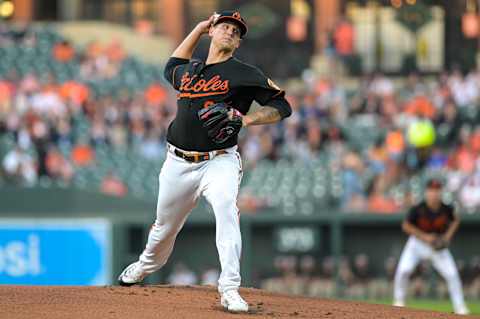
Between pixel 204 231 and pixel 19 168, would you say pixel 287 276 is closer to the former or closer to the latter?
pixel 204 231

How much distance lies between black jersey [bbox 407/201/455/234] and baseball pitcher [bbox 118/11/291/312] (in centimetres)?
617

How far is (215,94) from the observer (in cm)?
799

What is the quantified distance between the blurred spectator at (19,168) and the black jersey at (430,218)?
21.9 feet

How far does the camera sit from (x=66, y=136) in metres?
19.5

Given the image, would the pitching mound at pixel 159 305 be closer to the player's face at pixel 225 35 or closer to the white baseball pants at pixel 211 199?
the white baseball pants at pixel 211 199

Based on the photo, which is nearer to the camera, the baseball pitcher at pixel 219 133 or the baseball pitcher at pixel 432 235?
the baseball pitcher at pixel 219 133

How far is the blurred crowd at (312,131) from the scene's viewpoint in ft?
58.5

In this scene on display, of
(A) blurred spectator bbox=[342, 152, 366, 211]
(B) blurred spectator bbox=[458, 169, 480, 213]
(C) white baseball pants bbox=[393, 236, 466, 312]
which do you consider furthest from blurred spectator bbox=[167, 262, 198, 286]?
(C) white baseball pants bbox=[393, 236, 466, 312]

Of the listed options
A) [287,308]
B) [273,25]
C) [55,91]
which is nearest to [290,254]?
[55,91]

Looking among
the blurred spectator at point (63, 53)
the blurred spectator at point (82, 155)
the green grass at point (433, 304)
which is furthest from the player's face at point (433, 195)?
the blurred spectator at point (63, 53)

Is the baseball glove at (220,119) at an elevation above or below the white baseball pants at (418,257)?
above

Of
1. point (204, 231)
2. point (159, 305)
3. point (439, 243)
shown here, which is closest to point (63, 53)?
point (204, 231)

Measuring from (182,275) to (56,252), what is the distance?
225 cm

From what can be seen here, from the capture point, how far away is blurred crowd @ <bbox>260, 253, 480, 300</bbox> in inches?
696
